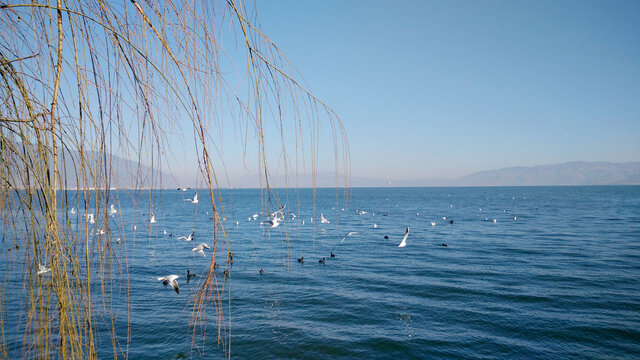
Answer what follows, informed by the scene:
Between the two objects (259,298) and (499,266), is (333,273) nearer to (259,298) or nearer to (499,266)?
(259,298)

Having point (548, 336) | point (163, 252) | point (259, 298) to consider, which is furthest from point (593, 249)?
point (163, 252)

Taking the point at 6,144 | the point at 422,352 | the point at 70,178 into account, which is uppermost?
the point at 6,144

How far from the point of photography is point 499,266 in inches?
710

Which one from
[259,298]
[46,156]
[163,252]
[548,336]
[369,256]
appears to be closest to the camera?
[46,156]

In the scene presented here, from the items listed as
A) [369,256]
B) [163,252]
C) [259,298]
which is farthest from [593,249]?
[163,252]

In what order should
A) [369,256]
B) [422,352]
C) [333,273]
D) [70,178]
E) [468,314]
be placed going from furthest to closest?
[369,256] < [333,273] < [468,314] < [422,352] < [70,178]

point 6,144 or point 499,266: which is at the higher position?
point 6,144

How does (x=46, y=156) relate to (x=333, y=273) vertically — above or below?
above

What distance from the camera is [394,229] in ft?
113

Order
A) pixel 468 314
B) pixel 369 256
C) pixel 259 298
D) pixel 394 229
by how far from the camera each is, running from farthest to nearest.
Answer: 1. pixel 394 229
2. pixel 369 256
3. pixel 259 298
4. pixel 468 314

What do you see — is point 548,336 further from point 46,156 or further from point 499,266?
point 46,156

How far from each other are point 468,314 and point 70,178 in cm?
1252

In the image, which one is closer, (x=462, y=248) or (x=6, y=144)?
(x=6, y=144)

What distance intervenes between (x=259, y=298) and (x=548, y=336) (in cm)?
917
